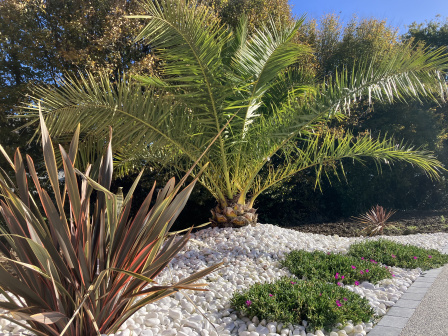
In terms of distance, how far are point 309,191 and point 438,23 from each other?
28.3 ft

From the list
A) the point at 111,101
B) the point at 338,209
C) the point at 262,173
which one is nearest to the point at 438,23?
the point at 338,209

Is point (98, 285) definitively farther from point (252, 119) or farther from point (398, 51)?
point (398, 51)

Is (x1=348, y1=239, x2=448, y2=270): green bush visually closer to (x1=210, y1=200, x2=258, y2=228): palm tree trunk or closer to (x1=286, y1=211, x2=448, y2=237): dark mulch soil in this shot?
(x1=210, y1=200, x2=258, y2=228): palm tree trunk

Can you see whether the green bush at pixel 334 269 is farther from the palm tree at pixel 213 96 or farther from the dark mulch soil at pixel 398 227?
the dark mulch soil at pixel 398 227

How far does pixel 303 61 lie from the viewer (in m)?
10.3

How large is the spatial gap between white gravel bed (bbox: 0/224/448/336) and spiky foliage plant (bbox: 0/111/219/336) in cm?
30

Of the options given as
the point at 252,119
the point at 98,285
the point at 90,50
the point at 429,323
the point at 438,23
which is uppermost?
the point at 438,23

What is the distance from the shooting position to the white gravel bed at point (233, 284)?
2857 millimetres

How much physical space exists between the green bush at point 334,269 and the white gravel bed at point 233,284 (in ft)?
0.40

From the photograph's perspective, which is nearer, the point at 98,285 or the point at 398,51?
the point at 98,285

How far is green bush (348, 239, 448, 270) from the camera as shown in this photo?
5.08 meters

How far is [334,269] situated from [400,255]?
1.46m

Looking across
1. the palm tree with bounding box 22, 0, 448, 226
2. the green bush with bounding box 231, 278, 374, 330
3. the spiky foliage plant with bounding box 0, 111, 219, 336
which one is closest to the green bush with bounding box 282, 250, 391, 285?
the green bush with bounding box 231, 278, 374, 330

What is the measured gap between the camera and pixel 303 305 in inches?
124
